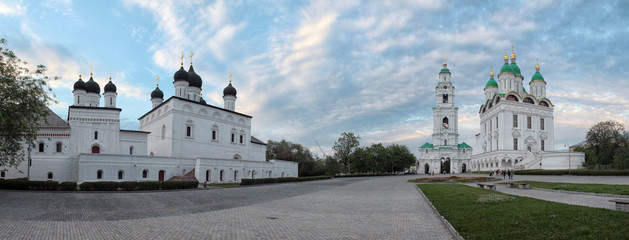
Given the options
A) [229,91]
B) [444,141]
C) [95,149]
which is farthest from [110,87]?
[444,141]

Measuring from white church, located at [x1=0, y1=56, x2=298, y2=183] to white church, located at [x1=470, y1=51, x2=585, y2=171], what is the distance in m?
35.6

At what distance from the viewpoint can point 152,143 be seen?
43188 mm

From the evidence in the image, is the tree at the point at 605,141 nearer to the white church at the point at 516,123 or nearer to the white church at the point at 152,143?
the white church at the point at 516,123

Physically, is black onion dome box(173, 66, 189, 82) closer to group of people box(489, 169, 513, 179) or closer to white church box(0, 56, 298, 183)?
white church box(0, 56, 298, 183)

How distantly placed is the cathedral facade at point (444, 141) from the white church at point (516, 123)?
755cm

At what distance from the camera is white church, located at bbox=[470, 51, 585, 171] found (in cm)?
5747

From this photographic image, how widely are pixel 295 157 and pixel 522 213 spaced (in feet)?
184

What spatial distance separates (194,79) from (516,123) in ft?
164

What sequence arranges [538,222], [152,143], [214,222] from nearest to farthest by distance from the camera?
[538,222], [214,222], [152,143]

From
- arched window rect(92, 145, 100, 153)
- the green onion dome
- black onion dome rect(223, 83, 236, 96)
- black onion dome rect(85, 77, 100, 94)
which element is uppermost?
the green onion dome

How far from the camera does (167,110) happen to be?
133 feet

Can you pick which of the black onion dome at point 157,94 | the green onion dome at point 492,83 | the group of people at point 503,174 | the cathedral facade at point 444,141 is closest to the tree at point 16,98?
the black onion dome at point 157,94

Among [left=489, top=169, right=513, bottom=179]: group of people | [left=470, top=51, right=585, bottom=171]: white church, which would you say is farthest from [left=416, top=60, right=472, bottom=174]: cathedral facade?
[left=489, top=169, right=513, bottom=179]: group of people

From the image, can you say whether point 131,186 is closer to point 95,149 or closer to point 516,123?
point 95,149
